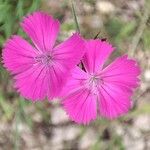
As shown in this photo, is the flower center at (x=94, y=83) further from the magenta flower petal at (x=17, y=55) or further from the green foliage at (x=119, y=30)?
the green foliage at (x=119, y=30)

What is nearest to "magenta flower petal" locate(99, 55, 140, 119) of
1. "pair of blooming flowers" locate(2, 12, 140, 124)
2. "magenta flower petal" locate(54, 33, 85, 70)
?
"pair of blooming flowers" locate(2, 12, 140, 124)

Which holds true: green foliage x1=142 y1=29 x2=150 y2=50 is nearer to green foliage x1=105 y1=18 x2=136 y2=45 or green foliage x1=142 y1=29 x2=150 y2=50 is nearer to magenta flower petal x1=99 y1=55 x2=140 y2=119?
green foliage x1=105 y1=18 x2=136 y2=45

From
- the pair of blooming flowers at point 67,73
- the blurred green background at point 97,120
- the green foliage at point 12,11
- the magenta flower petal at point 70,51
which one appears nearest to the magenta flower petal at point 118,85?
the pair of blooming flowers at point 67,73

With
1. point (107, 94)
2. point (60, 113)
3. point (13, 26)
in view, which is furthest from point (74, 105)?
point (60, 113)

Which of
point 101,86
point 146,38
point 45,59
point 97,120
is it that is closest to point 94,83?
point 101,86

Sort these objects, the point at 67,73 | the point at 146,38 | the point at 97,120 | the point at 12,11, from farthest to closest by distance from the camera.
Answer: the point at 97,120 → the point at 146,38 → the point at 12,11 → the point at 67,73

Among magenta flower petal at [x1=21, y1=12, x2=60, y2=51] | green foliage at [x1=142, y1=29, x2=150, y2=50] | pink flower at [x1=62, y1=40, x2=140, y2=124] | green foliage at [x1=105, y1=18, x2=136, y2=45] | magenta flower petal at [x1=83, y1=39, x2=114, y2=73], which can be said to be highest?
green foliage at [x1=105, y1=18, x2=136, y2=45]

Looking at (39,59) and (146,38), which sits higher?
(146,38)

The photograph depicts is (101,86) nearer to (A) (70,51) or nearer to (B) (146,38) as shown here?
(A) (70,51)
